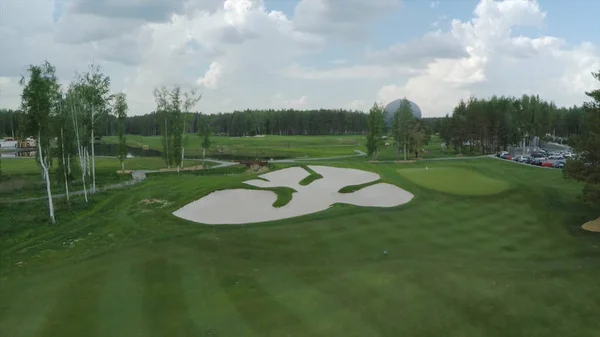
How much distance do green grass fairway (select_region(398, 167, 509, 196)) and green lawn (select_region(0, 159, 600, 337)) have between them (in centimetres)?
363

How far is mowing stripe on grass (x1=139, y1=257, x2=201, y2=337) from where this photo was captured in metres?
14.3

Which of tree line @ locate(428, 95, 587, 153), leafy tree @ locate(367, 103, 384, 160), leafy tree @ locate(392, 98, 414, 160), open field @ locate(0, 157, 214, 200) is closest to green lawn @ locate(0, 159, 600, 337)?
open field @ locate(0, 157, 214, 200)

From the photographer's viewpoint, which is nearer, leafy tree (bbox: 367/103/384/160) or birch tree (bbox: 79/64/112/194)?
birch tree (bbox: 79/64/112/194)

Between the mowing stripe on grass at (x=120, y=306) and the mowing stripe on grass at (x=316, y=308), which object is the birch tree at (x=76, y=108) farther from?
the mowing stripe on grass at (x=316, y=308)

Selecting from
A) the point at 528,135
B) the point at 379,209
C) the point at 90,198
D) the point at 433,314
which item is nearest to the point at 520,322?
the point at 433,314

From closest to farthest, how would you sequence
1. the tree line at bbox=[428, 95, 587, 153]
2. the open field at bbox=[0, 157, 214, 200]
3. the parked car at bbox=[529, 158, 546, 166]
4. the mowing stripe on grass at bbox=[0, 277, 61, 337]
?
the mowing stripe on grass at bbox=[0, 277, 61, 337] < the open field at bbox=[0, 157, 214, 200] < the parked car at bbox=[529, 158, 546, 166] < the tree line at bbox=[428, 95, 587, 153]

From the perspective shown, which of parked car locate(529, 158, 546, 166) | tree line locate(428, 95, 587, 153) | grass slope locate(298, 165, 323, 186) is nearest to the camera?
grass slope locate(298, 165, 323, 186)

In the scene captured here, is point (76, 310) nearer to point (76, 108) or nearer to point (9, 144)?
point (76, 108)

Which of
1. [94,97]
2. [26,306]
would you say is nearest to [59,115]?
[94,97]

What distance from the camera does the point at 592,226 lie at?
1181 inches

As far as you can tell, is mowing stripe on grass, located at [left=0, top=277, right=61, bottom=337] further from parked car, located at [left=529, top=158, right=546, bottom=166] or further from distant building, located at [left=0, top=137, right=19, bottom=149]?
distant building, located at [left=0, top=137, right=19, bottom=149]

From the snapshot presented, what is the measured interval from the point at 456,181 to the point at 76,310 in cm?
3804

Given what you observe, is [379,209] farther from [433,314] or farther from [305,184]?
[433,314]

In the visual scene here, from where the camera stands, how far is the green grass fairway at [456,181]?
40219 mm
